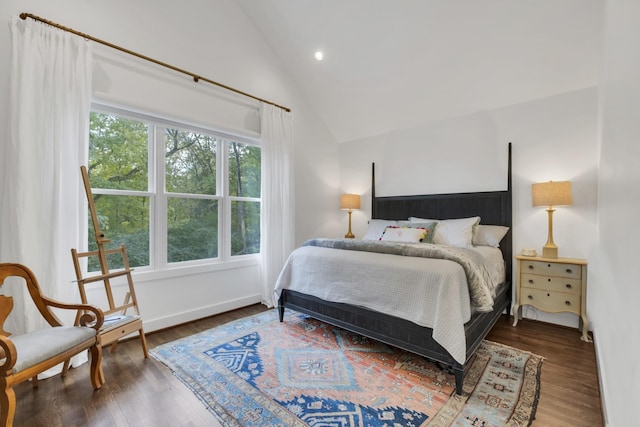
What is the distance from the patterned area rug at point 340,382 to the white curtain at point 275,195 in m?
1.10

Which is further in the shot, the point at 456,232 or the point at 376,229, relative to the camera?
the point at 376,229

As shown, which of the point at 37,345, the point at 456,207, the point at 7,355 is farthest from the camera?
the point at 456,207

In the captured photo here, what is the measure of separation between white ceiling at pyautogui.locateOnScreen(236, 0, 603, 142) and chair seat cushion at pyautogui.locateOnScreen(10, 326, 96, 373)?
3.62 metres

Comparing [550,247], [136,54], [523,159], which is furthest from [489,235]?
[136,54]

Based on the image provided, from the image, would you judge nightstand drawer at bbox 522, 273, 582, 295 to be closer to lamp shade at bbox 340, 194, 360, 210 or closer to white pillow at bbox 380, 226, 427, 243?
white pillow at bbox 380, 226, 427, 243

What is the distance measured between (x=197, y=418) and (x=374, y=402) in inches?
39.7

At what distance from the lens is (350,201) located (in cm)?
→ 445

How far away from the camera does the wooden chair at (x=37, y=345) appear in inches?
52.4

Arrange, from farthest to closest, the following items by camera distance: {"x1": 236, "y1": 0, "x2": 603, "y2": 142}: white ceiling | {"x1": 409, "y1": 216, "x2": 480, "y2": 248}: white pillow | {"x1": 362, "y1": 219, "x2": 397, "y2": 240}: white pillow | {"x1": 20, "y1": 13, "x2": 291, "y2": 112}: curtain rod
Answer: {"x1": 362, "y1": 219, "x2": 397, "y2": 240}: white pillow, {"x1": 409, "y1": 216, "x2": 480, "y2": 248}: white pillow, {"x1": 236, "y1": 0, "x2": 603, "y2": 142}: white ceiling, {"x1": 20, "y1": 13, "x2": 291, "y2": 112}: curtain rod

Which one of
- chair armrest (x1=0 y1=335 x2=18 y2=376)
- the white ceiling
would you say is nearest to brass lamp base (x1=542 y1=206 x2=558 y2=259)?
the white ceiling

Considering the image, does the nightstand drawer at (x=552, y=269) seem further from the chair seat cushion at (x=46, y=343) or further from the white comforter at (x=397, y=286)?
the chair seat cushion at (x=46, y=343)

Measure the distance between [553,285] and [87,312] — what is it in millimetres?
3864

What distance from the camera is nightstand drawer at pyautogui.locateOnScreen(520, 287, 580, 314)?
2.58 metres

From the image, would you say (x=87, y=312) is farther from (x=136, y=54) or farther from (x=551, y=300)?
(x=551, y=300)
